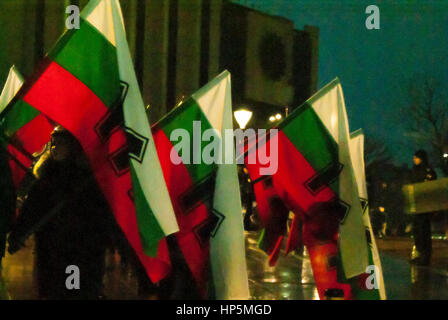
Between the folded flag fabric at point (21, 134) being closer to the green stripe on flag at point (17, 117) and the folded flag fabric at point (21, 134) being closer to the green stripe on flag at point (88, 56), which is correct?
the green stripe on flag at point (17, 117)

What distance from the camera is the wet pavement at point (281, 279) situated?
7.80 meters

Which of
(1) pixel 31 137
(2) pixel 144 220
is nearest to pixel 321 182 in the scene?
(2) pixel 144 220

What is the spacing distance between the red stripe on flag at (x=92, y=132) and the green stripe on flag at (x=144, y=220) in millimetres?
163

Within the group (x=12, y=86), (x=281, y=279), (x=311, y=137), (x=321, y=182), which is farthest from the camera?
(x=281, y=279)

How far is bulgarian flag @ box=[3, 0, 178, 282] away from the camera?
4891 millimetres

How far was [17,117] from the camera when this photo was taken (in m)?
5.74

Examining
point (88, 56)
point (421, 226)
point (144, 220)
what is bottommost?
point (144, 220)

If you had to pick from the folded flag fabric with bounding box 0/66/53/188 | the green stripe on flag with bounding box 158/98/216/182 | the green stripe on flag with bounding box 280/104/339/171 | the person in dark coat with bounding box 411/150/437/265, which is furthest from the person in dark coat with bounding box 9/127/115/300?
the person in dark coat with bounding box 411/150/437/265

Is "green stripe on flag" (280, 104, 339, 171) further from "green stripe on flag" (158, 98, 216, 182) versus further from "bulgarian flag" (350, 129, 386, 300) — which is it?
"green stripe on flag" (158, 98, 216, 182)

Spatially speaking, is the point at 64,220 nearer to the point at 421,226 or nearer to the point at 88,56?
A: the point at 88,56

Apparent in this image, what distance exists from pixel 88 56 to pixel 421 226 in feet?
23.0

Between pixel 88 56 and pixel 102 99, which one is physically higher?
pixel 88 56


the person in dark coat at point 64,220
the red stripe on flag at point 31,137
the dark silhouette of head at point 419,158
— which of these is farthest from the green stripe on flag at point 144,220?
the dark silhouette of head at point 419,158
